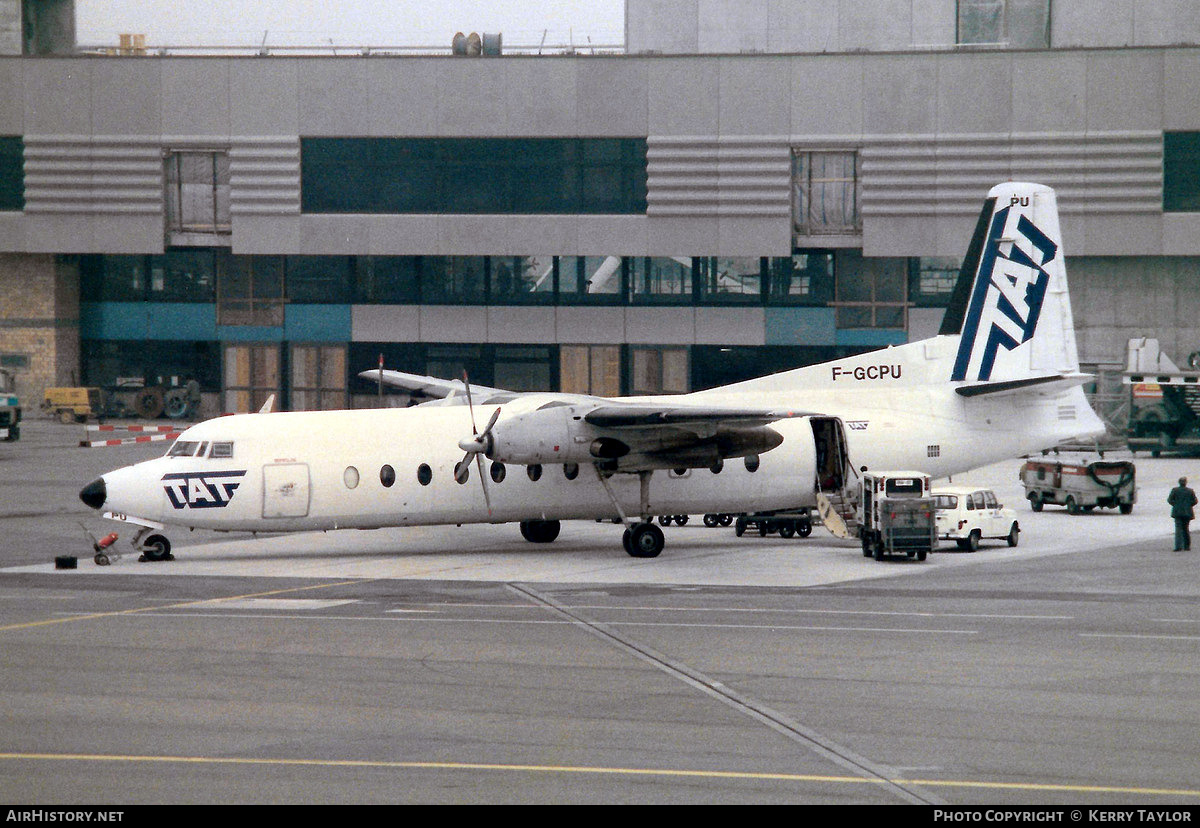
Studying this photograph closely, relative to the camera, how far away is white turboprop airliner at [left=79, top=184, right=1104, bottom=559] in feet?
95.9

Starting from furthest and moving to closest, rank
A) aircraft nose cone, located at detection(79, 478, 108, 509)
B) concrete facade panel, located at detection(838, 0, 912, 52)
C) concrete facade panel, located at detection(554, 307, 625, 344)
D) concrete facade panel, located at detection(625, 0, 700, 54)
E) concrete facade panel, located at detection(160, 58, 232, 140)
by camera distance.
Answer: concrete facade panel, located at detection(625, 0, 700, 54) → concrete facade panel, located at detection(838, 0, 912, 52) → concrete facade panel, located at detection(160, 58, 232, 140) → concrete facade panel, located at detection(554, 307, 625, 344) → aircraft nose cone, located at detection(79, 478, 108, 509)

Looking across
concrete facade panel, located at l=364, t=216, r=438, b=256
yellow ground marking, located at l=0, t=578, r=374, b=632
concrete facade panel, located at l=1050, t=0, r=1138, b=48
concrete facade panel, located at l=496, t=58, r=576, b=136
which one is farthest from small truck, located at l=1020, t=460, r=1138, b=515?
concrete facade panel, located at l=1050, t=0, r=1138, b=48

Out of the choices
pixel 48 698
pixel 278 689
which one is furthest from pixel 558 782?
pixel 48 698

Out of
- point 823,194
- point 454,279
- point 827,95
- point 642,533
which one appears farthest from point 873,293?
point 642,533

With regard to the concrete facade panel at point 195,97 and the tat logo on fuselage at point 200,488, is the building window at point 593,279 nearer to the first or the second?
the concrete facade panel at point 195,97

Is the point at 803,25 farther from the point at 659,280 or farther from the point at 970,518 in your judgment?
the point at 970,518

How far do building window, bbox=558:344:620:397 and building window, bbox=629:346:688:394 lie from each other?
3.38 ft

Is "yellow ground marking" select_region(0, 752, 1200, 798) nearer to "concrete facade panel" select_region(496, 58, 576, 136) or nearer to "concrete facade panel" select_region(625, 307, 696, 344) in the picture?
"concrete facade panel" select_region(625, 307, 696, 344)

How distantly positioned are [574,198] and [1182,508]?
38.6 meters

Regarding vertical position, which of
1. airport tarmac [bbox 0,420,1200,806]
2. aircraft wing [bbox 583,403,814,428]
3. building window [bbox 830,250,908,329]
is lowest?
airport tarmac [bbox 0,420,1200,806]

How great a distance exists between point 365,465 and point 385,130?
37.3 m

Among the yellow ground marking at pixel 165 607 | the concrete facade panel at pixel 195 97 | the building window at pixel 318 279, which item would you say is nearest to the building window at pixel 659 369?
the building window at pixel 318 279

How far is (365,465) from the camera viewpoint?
1182 inches

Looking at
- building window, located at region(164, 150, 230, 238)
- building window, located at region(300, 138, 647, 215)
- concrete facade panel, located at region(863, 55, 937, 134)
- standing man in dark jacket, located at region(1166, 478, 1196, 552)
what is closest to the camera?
standing man in dark jacket, located at region(1166, 478, 1196, 552)
